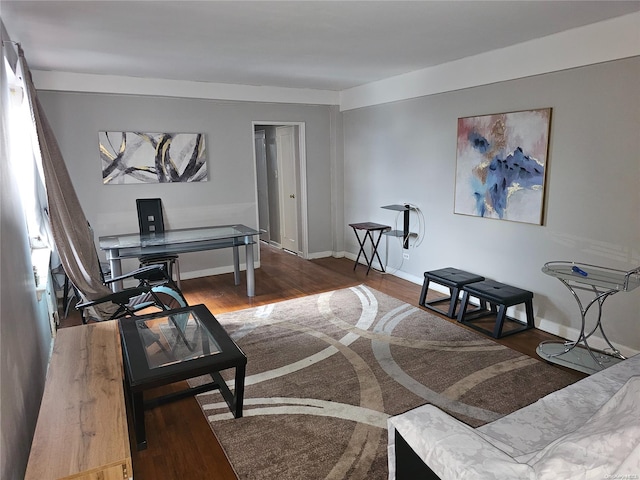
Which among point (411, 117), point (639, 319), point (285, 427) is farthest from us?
point (411, 117)

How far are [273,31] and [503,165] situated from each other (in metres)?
2.27

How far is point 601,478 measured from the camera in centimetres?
114

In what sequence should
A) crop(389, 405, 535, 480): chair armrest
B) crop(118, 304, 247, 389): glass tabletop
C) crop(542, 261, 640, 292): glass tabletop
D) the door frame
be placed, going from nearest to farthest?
crop(389, 405, 535, 480): chair armrest, crop(118, 304, 247, 389): glass tabletop, crop(542, 261, 640, 292): glass tabletop, the door frame

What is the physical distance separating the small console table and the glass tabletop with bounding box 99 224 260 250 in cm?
292

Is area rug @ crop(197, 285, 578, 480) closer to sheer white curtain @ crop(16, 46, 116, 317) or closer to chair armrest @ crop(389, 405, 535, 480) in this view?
chair armrest @ crop(389, 405, 535, 480)

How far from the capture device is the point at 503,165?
12.5 feet

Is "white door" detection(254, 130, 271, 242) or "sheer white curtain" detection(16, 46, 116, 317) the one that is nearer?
"sheer white curtain" detection(16, 46, 116, 317)

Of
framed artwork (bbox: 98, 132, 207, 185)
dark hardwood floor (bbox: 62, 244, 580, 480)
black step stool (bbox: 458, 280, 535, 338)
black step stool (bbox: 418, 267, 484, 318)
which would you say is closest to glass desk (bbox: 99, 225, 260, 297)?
dark hardwood floor (bbox: 62, 244, 580, 480)

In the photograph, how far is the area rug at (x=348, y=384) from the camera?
2193 mm

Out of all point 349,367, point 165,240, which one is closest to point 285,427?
point 349,367

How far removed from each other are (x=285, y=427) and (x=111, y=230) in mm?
3495

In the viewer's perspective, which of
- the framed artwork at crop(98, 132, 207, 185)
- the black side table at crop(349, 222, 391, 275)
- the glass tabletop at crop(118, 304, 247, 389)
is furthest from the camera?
the black side table at crop(349, 222, 391, 275)

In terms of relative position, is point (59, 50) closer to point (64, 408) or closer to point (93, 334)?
point (93, 334)

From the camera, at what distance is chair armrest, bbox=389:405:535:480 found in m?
1.30
